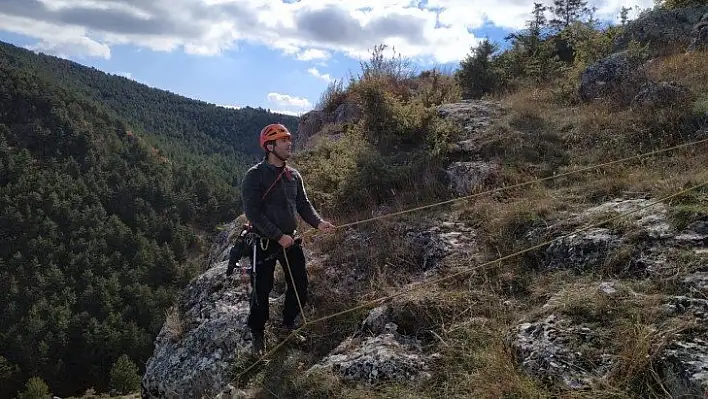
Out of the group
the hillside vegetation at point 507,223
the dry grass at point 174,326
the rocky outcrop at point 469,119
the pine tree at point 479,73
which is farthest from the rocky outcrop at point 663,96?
the dry grass at point 174,326

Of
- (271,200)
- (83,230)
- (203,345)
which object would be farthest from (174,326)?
(83,230)

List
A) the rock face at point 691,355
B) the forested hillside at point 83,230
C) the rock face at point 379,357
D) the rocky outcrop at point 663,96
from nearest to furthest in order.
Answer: the rock face at point 691,355 → the rock face at point 379,357 → the rocky outcrop at point 663,96 → the forested hillside at point 83,230

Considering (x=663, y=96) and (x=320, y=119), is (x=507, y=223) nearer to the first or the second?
(x=663, y=96)

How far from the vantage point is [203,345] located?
545cm

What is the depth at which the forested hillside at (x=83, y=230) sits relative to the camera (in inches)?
2397

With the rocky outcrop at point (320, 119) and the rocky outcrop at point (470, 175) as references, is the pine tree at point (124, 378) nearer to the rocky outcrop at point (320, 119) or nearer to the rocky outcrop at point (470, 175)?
the rocky outcrop at point (320, 119)

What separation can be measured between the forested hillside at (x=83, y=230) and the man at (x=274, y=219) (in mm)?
51950

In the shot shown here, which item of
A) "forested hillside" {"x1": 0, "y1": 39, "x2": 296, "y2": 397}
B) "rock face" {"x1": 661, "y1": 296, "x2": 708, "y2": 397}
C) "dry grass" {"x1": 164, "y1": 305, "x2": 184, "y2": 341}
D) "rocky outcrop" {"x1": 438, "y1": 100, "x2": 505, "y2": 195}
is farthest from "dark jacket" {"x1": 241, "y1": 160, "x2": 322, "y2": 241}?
"forested hillside" {"x1": 0, "y1": 39, "x2": 296, "y2": 397}

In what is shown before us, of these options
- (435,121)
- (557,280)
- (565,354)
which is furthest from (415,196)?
(565,354)

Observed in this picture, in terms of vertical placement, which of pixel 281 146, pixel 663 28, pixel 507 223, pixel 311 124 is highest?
pixel 663 28

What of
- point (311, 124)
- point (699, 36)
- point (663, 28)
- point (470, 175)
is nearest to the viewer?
point (470, 175)

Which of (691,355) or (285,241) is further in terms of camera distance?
(285,241)

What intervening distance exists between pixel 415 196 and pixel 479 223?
1.53m

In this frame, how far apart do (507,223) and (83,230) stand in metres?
A: 95.2
